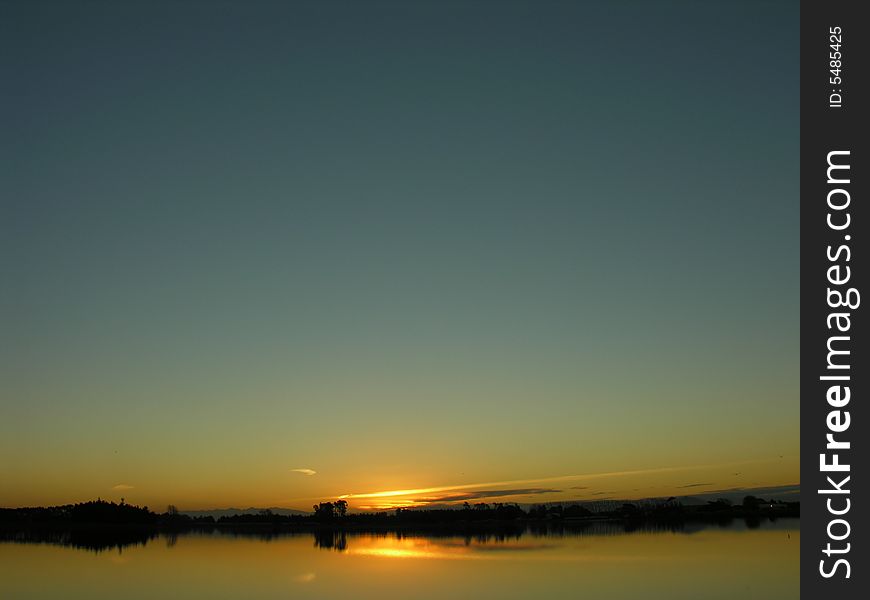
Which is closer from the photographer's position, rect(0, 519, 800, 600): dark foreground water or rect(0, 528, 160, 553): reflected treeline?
rect(0, 519, 800, 600): dark foreground water

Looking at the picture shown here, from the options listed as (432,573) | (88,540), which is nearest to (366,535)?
(88,540)

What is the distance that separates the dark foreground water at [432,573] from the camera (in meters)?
27.8

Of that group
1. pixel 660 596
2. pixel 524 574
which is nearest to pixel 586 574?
pixel 524 574

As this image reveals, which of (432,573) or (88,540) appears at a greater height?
(432,573)

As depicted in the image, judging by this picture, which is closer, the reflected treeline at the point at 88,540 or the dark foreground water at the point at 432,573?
the dark foreground water at the point at 432,573

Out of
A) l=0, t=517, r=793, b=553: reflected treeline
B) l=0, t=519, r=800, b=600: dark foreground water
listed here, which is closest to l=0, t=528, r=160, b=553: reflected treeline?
l=0, t=517, r=793, b=553: reflected treeline

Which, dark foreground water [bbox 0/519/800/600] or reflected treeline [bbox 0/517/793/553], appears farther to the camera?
reflected treeline [bbox 0/517/793/553]

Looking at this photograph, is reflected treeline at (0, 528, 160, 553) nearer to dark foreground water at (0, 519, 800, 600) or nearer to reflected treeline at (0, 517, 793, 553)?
reflected treeline at (0, 517, 793, 553)

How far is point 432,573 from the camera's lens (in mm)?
33969

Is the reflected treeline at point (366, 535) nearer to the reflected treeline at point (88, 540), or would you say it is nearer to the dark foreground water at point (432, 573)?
the reflected treeline at point (88, 540)

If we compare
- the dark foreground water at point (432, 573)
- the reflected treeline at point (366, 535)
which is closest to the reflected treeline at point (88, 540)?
the reflected treeline at point (366, 535)

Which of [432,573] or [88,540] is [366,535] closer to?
[88,540]

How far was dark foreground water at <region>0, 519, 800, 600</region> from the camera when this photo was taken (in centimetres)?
2780

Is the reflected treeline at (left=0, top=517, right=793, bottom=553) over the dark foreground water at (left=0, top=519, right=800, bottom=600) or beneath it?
beneath
